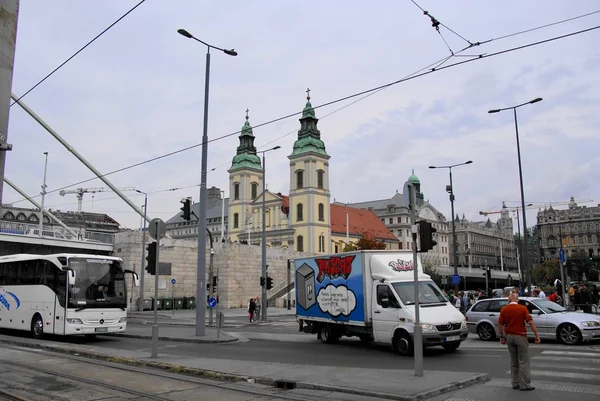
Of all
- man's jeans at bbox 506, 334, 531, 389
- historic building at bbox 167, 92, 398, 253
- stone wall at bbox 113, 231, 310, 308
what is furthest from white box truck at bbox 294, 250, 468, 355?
historic building at bbox 167, 92, 398, 253

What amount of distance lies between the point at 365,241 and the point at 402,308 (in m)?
67.0

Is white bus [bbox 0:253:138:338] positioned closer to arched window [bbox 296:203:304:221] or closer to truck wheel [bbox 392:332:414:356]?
truck wheel [bbox 392:332:414:356]

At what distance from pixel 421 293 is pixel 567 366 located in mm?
4427

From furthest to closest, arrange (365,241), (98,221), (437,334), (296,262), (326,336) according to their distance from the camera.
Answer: (98,221)
(365,241)
(296,262)
(326,336)
(437,334)

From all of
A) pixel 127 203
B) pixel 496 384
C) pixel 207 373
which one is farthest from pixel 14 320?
pixel 127 203

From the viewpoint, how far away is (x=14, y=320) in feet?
69.9

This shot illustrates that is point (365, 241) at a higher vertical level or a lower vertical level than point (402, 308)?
higher

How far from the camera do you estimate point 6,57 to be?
29.1 feet

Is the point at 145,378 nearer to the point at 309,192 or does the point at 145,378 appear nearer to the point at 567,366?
the point at 567,366

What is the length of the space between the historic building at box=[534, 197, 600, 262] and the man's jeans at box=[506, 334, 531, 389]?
413 ft

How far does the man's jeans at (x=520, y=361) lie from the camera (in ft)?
30.2

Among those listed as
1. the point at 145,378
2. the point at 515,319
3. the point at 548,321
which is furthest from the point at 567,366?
the point at 145,378

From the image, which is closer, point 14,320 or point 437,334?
point 437,334

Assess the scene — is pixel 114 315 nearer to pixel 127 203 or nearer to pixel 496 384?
pixel 496 384
